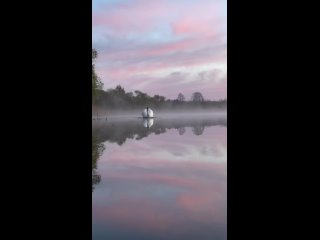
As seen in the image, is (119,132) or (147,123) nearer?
(119,132)

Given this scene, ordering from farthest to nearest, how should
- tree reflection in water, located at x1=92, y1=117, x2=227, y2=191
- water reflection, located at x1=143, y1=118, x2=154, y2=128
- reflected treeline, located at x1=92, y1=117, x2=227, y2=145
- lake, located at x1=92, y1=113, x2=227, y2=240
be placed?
water reflection, located at x1=143, y1=118, x2=154, y2=128 → reflected treeline, located at x1=92, y1=117, x2=227, y2=145 → tree reflection in water, located at x1=92, y1=117, x2=227, y2=191 → lake, located at x1=92, y1=113, x2=227, y2=240

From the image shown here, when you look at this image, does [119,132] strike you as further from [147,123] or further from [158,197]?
[158,197]

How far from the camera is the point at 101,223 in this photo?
7008 millimetres

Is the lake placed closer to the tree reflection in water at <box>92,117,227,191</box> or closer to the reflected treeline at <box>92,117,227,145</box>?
the tree reflection in water at <box>92,117,227,191</box>

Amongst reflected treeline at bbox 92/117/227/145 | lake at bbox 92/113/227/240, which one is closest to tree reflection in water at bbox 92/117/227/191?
reflected treeline at bbox 92/117/227/145

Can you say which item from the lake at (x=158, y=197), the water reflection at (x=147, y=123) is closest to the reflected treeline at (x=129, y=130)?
the water reflection at (x=147, y=123)

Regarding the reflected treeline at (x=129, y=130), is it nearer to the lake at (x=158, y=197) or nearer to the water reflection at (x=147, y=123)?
the water reflection at (x=147, y=123)

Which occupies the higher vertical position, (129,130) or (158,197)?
(129,130)

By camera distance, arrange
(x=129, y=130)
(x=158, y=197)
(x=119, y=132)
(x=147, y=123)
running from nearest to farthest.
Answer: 1. (x=158, y=197)
2. (x=119, y=132)
3. (x=129, y=130)
4. (x=147, y=123)

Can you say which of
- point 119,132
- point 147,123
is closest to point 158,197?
point 119,132

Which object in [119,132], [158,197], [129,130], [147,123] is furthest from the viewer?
[147,123]

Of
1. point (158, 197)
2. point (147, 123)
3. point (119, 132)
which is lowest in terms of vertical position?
point (158, 197)
